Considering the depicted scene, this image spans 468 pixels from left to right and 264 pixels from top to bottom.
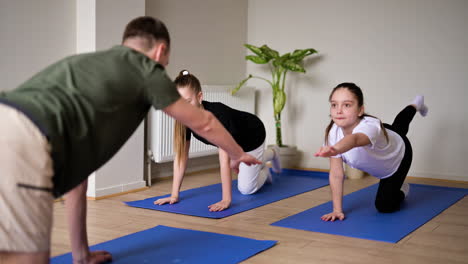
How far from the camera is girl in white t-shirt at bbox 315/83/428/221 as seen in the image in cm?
271

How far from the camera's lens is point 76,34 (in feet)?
11.4

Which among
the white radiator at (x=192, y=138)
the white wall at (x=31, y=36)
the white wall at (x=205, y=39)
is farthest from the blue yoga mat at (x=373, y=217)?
the white wall at (x=31, y=36)

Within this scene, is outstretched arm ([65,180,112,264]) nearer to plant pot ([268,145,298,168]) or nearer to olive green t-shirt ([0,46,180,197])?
olive green t-shirt ([0,46,180,197])

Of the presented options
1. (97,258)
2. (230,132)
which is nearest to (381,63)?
(230,132)

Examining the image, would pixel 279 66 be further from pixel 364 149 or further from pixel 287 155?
pixel 364 149

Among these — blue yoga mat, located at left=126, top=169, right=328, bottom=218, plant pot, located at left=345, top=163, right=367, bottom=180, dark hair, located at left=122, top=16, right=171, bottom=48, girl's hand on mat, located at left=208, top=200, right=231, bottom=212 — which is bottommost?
plant pot, located at left=345, top=163, right=367, bottom=180

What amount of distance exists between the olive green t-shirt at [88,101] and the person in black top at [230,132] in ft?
4.56

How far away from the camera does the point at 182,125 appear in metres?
3.05

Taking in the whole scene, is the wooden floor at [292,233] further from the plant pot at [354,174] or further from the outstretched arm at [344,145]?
the plant pot at [354,174]

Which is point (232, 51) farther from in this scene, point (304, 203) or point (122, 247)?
point (122, 247)

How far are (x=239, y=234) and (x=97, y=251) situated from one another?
78cm

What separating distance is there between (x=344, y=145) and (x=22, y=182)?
135 cm

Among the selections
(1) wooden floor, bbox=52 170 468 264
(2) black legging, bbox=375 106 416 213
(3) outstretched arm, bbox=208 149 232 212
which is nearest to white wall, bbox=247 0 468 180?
(1) wooden floor, bbox=52 170 468 264

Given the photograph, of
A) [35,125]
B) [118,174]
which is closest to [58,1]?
[118,174]
